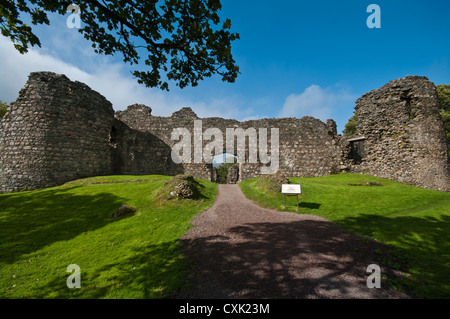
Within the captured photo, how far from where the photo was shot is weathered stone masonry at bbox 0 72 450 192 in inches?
590

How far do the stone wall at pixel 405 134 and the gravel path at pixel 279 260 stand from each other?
1534 cm

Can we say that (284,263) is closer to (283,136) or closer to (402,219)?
(402,219)

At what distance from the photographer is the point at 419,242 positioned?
5426 mm

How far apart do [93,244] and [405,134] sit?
25192mm

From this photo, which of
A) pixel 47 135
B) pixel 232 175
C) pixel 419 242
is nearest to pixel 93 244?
pixel 419 242

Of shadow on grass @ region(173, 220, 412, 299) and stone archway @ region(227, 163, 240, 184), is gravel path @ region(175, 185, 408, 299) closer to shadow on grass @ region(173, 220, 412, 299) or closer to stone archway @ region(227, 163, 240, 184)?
shadow on grass @ region(173, 220, 412, 299)

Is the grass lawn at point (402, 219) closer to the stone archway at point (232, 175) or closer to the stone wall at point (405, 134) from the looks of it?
the stone wall at point (405, 134)

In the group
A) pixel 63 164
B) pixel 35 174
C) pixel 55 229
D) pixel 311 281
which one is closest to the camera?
pixel 311 281

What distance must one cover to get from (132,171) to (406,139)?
2975 centimetres

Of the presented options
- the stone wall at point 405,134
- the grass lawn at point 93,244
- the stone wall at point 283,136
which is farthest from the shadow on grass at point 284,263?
the stone wall at point 283,136
